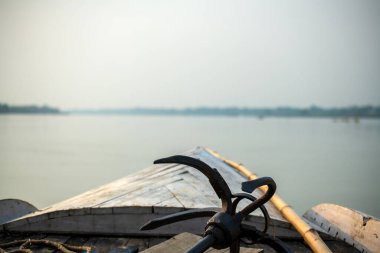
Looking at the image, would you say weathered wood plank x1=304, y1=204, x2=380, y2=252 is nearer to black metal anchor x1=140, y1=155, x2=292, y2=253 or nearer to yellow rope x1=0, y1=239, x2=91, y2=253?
black metal anchor x1=140, y1=155, x2=292, y2=253

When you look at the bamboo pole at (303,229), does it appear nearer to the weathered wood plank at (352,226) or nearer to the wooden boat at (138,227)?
the wooden boat at (138,227)

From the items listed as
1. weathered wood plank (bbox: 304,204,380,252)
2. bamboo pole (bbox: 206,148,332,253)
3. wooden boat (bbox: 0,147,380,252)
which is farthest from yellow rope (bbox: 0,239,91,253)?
weathered wood plank (bbox: 304,204,380,252)

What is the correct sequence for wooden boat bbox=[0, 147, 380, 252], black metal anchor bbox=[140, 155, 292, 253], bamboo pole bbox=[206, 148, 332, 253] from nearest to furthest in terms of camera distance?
black metal anchor bbox=[140, 155, 292, 253]
bamboo pole bbox=[206, 148, 332, 253]
wooden boat bbox=[0, 147, 380, 252]

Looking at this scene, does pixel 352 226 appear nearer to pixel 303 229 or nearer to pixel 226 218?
pixel 303 229

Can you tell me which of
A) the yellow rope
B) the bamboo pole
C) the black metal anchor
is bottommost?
the yellow rope

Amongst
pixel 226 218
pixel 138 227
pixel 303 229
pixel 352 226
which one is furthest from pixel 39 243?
pixel 352 226

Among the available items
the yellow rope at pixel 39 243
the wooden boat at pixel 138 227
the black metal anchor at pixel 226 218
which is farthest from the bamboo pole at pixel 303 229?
the yellow rope at pixel 39 243

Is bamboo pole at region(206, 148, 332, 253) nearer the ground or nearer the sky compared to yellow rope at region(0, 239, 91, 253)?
nearer the sky

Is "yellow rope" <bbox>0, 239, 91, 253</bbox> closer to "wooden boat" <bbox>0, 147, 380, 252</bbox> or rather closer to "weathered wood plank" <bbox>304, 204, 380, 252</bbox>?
"wooden boat" <bbox>0, 147, 380, 252</bbox>

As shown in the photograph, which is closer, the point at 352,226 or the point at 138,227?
the point at 138,227

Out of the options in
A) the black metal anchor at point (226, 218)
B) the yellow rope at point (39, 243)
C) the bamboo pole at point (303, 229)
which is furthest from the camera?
the yellow rope at point (39, 243)

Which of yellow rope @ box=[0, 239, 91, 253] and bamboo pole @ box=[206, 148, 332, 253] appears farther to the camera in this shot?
yellow rope @ box=[0, 239, 91, 253]

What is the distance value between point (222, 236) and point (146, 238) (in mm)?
2190

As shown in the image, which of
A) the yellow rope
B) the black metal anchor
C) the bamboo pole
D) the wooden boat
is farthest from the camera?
the wooden boat
